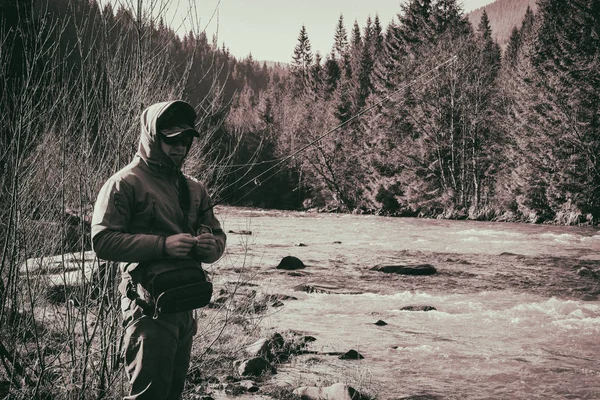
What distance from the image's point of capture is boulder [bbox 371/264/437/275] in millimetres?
13305

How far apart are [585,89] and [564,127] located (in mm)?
1918

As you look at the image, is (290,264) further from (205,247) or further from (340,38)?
(340,38)

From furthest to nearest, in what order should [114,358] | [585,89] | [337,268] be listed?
[585,89]
[337,268]
[114,358]

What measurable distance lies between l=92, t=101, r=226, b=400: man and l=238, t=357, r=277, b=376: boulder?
3264 mm

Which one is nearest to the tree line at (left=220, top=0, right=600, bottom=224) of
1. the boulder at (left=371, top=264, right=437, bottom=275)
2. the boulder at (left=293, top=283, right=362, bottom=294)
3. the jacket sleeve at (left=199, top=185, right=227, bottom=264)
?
the boulder at (left=371, top=264, right=437, bottom=275)

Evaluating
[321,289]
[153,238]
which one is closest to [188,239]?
[153,238]

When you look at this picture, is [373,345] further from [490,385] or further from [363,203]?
[363,203]

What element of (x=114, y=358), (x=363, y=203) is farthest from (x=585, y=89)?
(x=114, y=358)

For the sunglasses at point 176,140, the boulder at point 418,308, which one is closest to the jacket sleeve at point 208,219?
the sunglasses at point 176,140

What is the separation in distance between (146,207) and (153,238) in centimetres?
20

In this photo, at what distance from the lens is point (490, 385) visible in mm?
6188

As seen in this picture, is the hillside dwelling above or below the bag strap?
above

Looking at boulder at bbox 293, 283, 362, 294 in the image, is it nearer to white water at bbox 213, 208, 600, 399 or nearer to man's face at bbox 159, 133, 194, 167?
white water at bbox 213, 208, 600, 399

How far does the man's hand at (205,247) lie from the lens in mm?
2653
